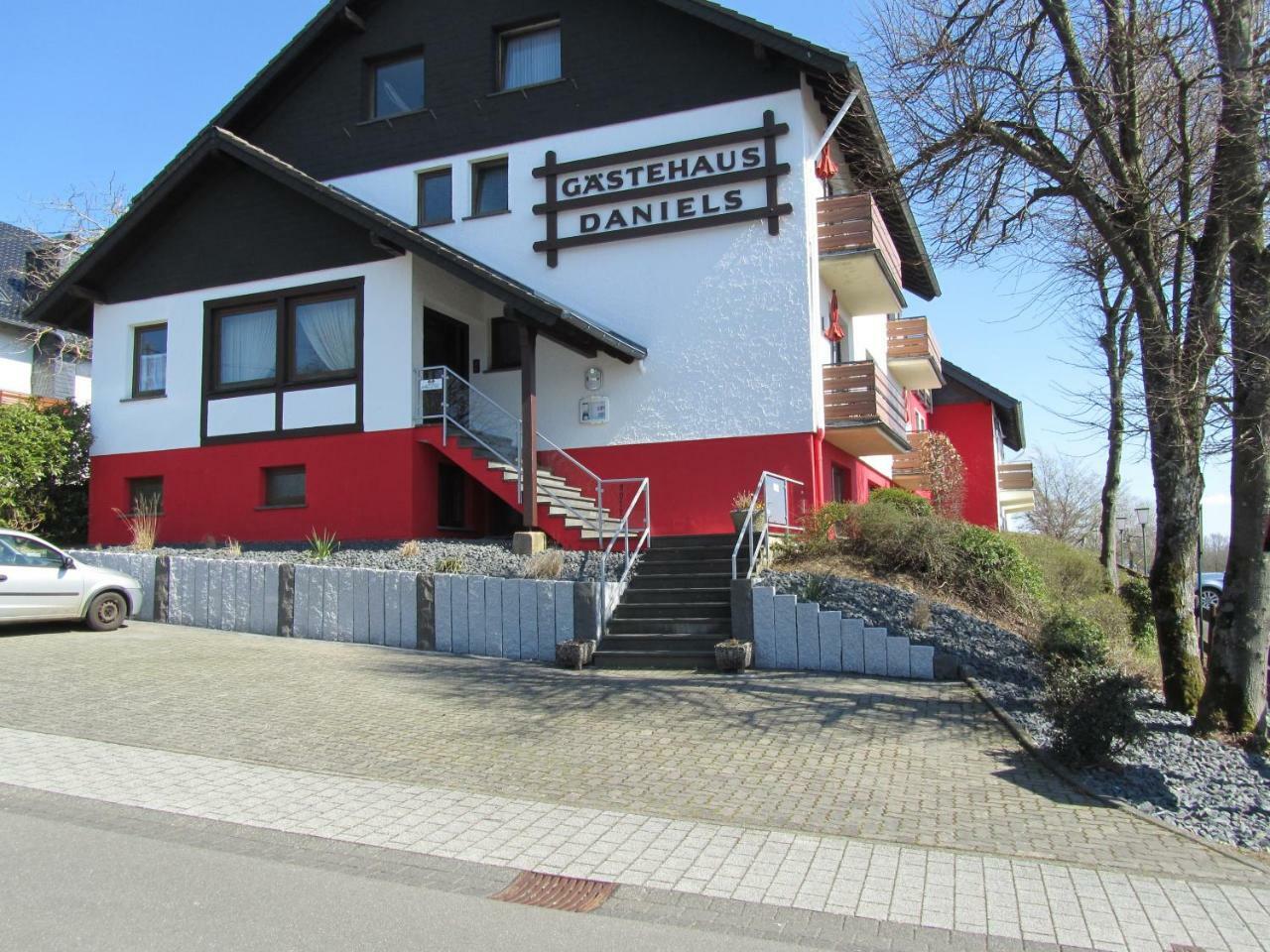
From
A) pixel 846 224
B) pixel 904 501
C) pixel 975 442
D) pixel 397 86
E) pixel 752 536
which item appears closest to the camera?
pixel 752 536

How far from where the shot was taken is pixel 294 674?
35.2 feet

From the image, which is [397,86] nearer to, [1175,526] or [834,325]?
[834,325]

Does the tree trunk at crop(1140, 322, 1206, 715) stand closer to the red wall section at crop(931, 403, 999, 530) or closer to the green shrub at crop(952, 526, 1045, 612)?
the green shrub at crop(952, 526, 1045, 612)

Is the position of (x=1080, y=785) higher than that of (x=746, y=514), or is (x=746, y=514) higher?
(x=746, y=514)

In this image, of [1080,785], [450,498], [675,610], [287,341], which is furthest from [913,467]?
[1080,785]

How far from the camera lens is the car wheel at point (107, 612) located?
1336 cm

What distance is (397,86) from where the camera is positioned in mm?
19609

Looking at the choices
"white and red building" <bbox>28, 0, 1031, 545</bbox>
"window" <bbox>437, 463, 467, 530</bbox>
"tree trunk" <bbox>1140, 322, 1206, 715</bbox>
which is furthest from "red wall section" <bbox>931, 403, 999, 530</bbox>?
"tree trunk" <bbox>1140, 322, 1206, 715</bbox>

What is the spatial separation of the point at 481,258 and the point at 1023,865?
1503 cm

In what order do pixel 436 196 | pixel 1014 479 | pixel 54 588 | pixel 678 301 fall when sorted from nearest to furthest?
pixel 54 588 < pixel 678 301 < pixel 436 196 < pixel 1014 479

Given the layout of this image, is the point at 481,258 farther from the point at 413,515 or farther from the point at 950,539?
the point at 950,539

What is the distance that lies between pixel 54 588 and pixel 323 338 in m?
6.32

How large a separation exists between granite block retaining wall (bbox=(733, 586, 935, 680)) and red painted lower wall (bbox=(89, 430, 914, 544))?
4.48 m

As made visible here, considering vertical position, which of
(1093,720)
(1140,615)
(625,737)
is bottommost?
(625,737)
